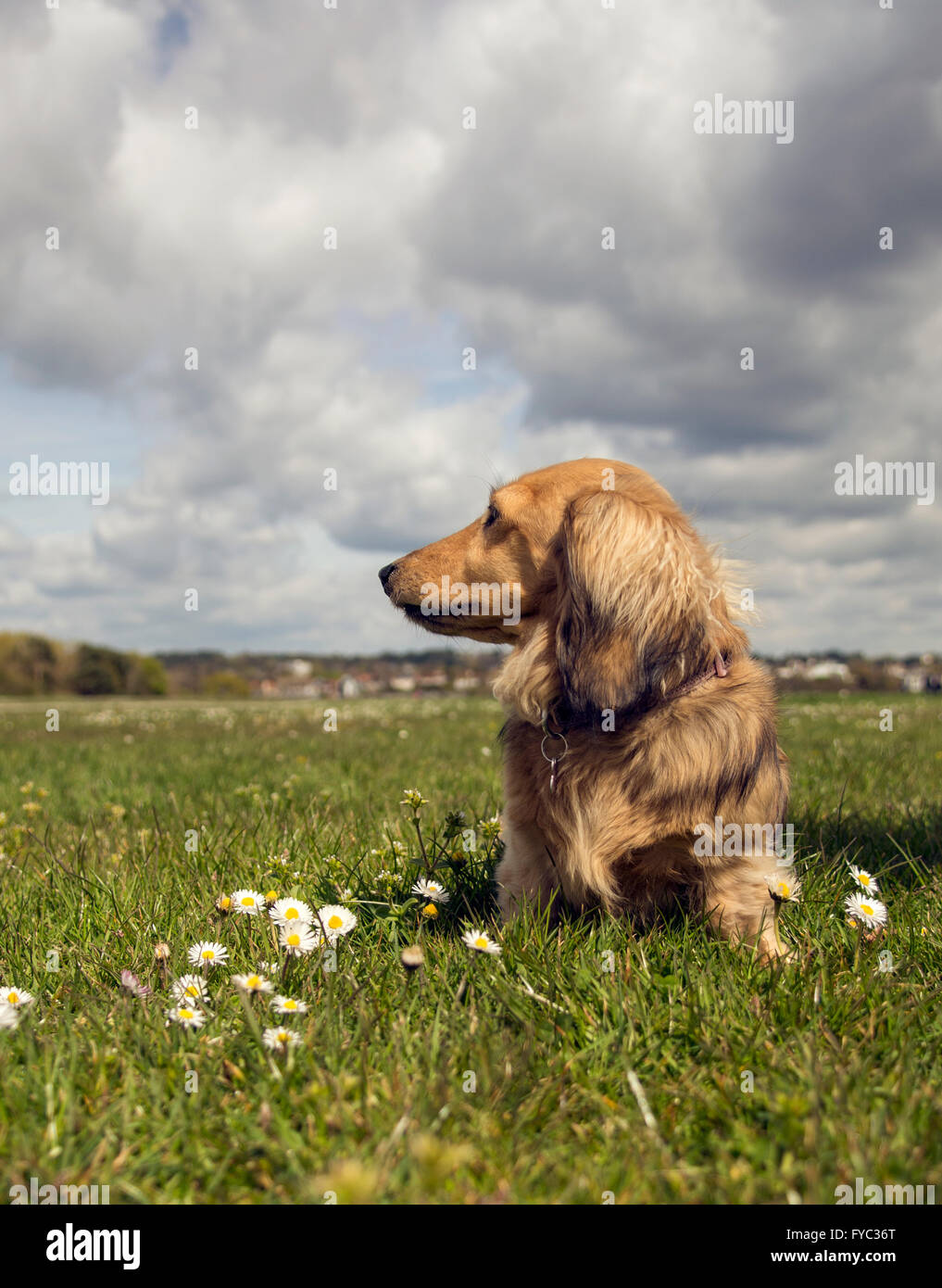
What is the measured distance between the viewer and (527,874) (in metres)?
3.19

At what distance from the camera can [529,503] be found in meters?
3.56

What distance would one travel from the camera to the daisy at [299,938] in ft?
7.77

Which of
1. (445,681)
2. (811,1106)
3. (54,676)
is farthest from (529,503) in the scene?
(54,676)

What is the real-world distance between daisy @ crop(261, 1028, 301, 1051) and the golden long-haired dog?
3.84 feet

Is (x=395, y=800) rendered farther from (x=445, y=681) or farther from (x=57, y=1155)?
(x=445, y=681)

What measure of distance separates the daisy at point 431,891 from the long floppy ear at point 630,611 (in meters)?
0.85

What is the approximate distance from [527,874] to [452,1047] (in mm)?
1138

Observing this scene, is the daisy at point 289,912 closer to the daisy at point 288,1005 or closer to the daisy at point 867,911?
the daisy at point 288,1005

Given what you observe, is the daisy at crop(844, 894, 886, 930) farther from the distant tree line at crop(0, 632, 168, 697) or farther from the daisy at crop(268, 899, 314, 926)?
the distant tree line at crop(0, 632, 168, 697)

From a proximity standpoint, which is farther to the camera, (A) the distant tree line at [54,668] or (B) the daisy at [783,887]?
(A) the distant tree line at [54,668]

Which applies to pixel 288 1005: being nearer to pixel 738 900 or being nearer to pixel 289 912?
pixel 289 912

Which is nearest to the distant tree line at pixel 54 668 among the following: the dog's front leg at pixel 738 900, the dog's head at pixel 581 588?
the dog's head at pixel 581 588

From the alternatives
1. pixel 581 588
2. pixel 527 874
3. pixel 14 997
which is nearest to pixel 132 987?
pixel 14 997

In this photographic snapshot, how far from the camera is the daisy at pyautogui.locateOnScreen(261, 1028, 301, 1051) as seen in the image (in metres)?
2.03
